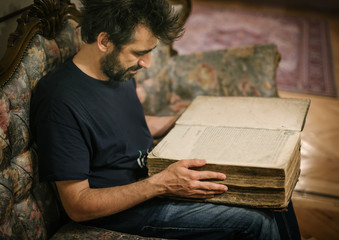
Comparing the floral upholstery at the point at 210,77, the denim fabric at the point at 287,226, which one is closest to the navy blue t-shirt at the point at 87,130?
the denim fabric at the point at 287,226

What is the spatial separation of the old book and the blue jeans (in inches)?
2.2

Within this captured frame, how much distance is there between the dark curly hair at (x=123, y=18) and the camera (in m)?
1.11

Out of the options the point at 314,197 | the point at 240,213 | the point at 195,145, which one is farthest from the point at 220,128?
the point at 314,197

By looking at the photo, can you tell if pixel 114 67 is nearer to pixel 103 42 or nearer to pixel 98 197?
pixel 103 42

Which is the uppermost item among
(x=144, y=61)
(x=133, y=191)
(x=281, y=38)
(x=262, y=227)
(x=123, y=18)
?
(x=123, y=18)

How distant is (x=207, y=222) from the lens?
1.14m

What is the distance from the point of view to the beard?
1.17m

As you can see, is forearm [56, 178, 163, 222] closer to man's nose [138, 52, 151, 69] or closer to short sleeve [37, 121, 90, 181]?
short sleeve [37, 121, 90, 181]

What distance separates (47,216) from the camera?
1.16m

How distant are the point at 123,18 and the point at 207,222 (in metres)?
0.64

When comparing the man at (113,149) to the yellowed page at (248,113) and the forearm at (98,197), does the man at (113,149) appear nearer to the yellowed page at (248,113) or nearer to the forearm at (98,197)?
the forearm at (98,197)

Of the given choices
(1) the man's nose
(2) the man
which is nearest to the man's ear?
(2) the man

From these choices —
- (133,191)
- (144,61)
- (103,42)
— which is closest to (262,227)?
(133,191)

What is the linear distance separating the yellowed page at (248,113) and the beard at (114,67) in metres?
0.25
